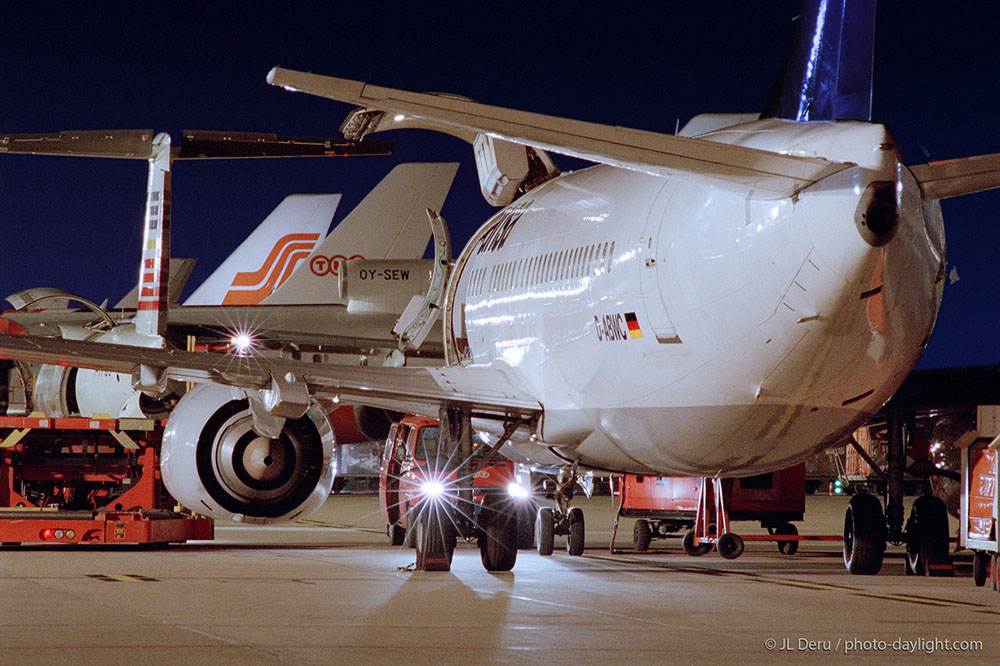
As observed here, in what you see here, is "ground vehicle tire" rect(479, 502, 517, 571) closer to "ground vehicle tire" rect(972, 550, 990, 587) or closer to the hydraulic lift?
"ground vehicle tire" rect(972, 550, 990, 587)

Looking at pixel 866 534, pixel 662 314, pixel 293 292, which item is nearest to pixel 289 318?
pixel 293 292

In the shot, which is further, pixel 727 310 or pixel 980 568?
pixel 980 568

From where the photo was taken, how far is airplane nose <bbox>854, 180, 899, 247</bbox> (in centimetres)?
812

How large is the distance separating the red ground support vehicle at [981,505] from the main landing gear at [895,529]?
0.81m

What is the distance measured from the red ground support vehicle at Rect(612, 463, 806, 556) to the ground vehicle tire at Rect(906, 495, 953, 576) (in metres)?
1.79

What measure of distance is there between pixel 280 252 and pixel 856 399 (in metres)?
36.6

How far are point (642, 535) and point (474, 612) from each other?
9.24m

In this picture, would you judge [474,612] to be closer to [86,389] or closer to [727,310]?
[727,310]

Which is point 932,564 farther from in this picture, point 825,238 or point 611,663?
point 611,663

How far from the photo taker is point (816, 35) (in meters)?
10.3

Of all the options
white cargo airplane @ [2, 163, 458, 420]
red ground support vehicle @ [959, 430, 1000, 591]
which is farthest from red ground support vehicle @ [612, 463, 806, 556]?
white cargo airplane @ [2, 163, 458, 420]

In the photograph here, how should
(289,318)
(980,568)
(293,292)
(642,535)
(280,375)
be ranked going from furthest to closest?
(293,292), (289,318), (642,535), (980,568), (280,375)

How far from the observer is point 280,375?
448 inches

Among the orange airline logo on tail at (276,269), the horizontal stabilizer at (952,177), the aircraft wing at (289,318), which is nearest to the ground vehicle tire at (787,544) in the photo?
the horizontal stabilizer at (952,177)
